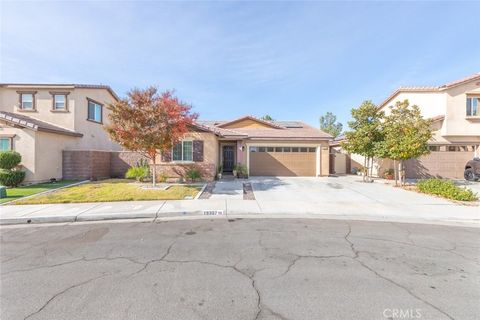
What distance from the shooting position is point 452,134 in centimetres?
1709

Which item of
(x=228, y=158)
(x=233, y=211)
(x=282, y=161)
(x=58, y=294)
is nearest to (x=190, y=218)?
(x=233, y=211)

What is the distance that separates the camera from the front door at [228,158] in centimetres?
1898

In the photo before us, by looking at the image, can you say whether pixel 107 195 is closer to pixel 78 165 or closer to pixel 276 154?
pixel 78 165

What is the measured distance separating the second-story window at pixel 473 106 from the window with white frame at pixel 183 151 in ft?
69.2

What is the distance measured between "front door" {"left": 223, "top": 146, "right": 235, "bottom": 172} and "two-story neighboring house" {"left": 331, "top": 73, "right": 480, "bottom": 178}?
1208cm

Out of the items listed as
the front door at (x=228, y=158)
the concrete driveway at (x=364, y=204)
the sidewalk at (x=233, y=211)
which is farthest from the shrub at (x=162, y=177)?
the concrete driveway at (x=364, y=204)

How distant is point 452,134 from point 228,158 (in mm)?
17188

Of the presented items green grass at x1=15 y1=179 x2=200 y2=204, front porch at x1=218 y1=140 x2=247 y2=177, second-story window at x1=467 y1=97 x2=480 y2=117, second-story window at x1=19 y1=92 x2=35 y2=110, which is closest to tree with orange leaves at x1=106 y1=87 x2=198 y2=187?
green grass at x1=15 y1=179 x2=200 y2=204

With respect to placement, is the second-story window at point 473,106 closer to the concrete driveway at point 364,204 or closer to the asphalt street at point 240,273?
the concrete driveway at point 364,204

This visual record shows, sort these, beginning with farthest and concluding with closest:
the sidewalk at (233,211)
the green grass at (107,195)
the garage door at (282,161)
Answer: the garage door at (282,161) < the green grass at (107,195) < the sidewalk at (233,211)

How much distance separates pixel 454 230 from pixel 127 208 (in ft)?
32.8

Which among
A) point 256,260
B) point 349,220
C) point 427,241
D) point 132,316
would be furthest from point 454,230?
point 132,316

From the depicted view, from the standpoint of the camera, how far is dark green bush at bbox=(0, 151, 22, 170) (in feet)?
38.2

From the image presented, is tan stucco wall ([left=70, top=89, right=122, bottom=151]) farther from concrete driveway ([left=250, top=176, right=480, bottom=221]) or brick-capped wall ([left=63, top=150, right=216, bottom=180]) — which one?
concrete driveway ([left=250, top=176, right=480, bottom=221])
